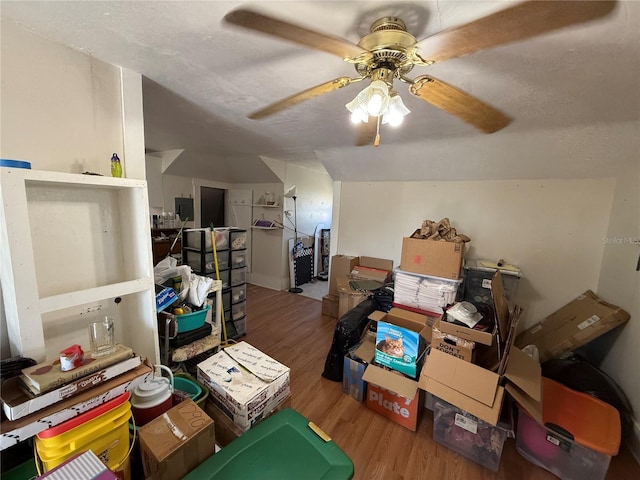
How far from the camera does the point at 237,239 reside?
2.74 m

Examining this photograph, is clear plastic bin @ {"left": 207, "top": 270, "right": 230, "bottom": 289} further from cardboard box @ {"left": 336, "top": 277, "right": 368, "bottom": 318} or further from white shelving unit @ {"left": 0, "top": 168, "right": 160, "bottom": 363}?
cardboard box @ {"left": 336, "top": 277, "right": 368, "bottom": 318}

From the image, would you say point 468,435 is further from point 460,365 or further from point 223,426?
point 223,426

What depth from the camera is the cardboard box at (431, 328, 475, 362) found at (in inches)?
66.1

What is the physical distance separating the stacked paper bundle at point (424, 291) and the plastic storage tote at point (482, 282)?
12.1 inches

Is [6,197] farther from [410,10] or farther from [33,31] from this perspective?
[410,10]

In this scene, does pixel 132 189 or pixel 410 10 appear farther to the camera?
pixel 132 189

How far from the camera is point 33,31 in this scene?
107 centimetres

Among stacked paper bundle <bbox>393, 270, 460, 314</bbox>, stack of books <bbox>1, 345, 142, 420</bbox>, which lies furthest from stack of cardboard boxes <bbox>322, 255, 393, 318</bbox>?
stack of books <bbox>1, 345, 142, 420</bbox>

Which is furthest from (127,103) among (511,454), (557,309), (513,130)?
(557,309)

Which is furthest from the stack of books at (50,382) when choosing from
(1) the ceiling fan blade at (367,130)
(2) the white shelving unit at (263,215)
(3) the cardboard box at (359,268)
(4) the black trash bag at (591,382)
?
(2) the white shelving unit at (263,215)

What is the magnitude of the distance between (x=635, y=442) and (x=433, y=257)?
5.48ft

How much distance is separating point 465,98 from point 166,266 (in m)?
2.28

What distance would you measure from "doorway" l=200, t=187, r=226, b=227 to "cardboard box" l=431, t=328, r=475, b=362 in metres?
4.22

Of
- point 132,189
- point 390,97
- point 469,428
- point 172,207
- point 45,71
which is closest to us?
point 390,97
